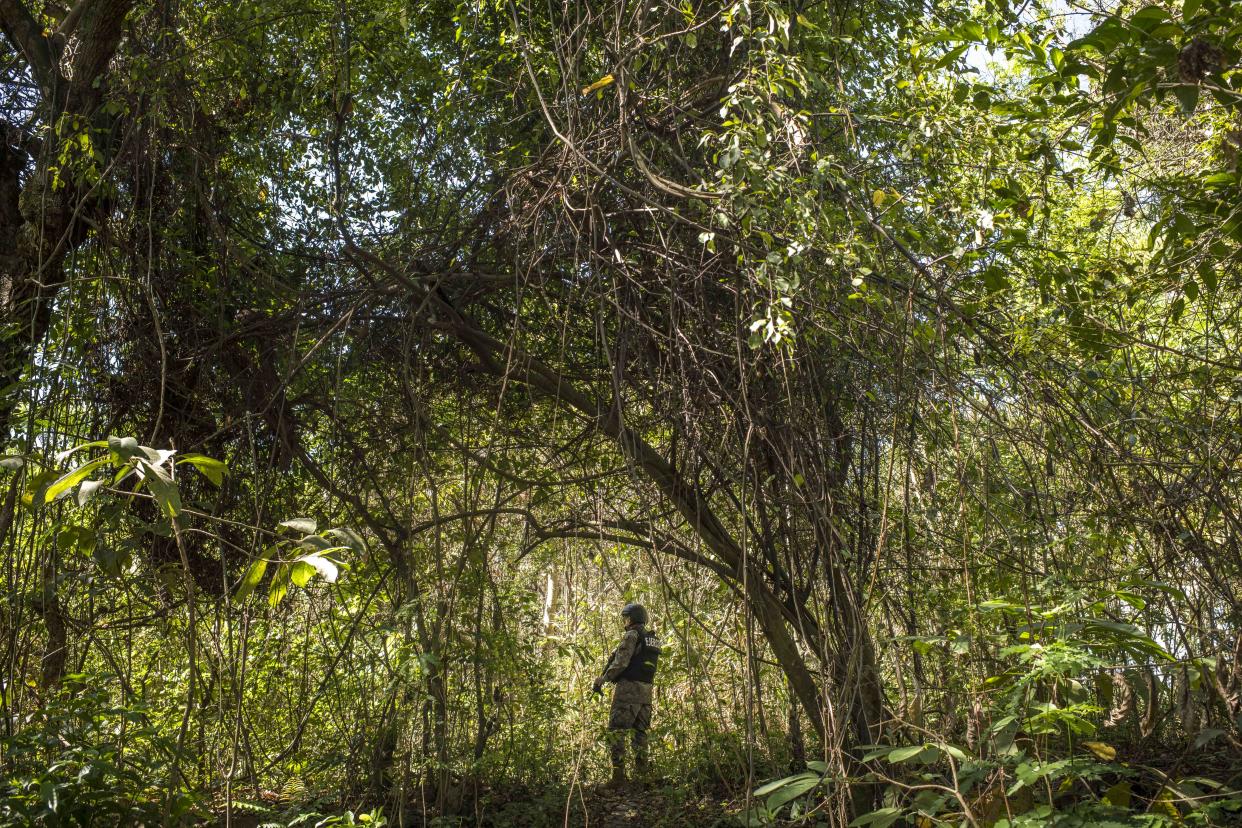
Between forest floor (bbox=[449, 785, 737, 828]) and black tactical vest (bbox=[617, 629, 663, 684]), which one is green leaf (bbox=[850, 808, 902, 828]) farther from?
black tactical vest (bbox=[617, 629, 663, 684])

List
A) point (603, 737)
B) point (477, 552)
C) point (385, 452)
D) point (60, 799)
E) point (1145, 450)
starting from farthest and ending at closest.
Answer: point (603, 737) → point (477, 552) → point (385, 452) → point (1145, 450) → point (60, 799)

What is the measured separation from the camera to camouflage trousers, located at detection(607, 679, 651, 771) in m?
6.68

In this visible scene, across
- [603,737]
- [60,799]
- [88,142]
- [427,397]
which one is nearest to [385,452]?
[427,397]

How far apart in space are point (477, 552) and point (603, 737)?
1875 millimetres

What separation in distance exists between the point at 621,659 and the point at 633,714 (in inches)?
15.4

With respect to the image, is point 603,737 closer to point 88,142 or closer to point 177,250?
point 177,250

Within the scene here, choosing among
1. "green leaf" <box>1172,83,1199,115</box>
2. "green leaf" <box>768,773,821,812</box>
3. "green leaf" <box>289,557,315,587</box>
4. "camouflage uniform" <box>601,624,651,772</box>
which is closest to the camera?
"green leaf" <box>289,557,315,587</box>

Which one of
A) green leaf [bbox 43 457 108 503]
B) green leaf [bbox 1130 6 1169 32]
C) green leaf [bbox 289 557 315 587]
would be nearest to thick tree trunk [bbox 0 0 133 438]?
green leaf [bbox 43 457 108 503]

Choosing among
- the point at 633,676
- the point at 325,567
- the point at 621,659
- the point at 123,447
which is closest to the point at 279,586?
the point at 325,567

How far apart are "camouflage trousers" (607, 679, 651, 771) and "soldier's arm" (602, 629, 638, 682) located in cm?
10

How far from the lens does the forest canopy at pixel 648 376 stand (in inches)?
114

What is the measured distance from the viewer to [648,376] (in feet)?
13.3

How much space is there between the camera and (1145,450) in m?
3.93

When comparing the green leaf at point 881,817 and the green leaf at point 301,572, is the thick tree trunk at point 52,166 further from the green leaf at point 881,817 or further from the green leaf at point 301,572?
the green leaf at point 881,817
